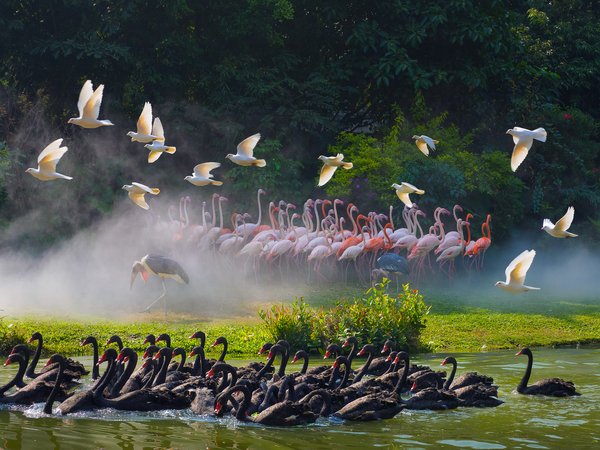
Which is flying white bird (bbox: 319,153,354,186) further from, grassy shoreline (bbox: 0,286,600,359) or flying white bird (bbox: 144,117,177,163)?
grassy shoreline (bbox: 0,286,600,359)

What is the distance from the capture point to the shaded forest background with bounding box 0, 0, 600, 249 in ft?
90.2

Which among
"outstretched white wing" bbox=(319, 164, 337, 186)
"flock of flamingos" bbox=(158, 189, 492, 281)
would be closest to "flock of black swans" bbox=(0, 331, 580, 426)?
"outstretched white wing" bbox=(319, 164, 337, 186)

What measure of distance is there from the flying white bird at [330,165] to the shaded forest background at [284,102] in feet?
27.9

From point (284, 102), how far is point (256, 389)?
54.1 feet

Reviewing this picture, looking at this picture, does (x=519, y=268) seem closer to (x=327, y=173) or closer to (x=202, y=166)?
(x=327, y=173)

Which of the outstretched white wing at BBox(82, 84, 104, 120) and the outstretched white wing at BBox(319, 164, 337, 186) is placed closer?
the outstretched white wing at BBox(82, 84, 104, 120)

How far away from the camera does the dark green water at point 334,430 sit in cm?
1129

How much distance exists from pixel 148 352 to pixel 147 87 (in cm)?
1523

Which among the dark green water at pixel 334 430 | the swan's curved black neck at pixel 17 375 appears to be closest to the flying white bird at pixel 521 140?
the dark green water at pixel 334 430

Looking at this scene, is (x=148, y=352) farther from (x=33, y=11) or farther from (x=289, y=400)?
(x=33, y=11)

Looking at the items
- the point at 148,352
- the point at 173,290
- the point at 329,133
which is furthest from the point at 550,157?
the point at 148,352

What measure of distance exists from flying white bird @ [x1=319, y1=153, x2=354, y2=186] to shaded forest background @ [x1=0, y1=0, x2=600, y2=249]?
850 cm

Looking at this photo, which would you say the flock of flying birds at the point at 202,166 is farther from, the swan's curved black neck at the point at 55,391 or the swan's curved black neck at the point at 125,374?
the swan's curved black neck at the point at 55,391

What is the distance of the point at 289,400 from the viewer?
41.0ft
